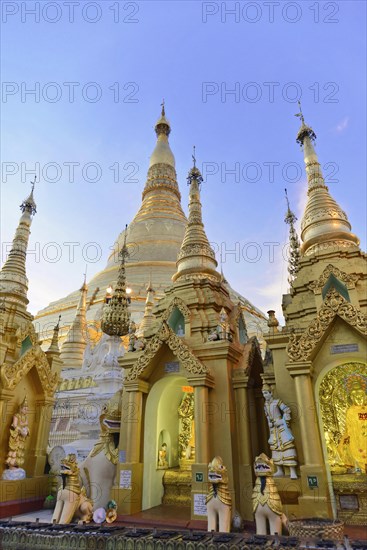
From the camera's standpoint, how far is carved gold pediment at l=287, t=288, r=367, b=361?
23.9ft

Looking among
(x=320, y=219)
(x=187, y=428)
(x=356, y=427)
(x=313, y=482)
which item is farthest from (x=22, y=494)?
(x=320, y=219)

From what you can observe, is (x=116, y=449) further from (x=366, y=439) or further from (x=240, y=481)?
(x=366, y=439)

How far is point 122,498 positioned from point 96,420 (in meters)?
5.03

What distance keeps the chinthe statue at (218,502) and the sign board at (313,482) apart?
1.58 meters

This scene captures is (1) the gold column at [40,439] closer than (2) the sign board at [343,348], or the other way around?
(2) the sign board at [343,348]

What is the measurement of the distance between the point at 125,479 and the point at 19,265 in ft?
26.8

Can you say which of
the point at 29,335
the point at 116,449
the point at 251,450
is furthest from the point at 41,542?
the point at 29,335

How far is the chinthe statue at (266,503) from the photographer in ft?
18.5

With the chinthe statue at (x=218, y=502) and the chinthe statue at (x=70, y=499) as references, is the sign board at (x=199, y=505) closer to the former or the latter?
the chinthe statue at (x=218, y=502)

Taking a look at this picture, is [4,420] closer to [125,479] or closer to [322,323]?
[125,479]

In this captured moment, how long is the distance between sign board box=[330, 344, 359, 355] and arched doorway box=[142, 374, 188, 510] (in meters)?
3.51

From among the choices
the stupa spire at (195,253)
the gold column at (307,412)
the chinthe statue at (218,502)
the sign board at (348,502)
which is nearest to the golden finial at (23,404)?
the stupa spire at (195,253)

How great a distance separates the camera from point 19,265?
42.3ft

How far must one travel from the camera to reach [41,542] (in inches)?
175
